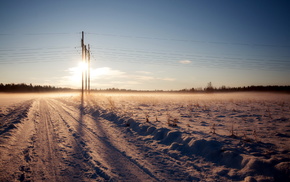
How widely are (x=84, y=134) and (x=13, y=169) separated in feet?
8.61

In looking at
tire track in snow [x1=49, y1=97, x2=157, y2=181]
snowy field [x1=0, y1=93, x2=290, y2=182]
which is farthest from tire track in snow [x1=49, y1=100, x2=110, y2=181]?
tire track in snow [x1=49, y1=97, x2=157, y2=181]

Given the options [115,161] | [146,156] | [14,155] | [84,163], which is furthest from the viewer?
[146,156]

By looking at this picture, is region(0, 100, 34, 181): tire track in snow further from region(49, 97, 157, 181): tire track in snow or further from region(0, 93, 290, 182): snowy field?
region(49, 97, 157, 181): tire track in snow

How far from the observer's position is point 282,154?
3.58 m

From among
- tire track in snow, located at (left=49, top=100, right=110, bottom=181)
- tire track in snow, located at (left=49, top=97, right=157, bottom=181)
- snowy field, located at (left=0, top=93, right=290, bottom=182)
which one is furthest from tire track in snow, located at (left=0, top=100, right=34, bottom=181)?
tire track in snow, located at (left=49, top=97, right=157, bottom=181)

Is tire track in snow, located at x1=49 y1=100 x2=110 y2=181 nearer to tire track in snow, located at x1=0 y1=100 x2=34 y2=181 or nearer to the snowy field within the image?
the snowy field

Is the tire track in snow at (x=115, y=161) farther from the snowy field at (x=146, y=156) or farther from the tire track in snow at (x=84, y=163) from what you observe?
the tire track in snow at (x=84, y=163)

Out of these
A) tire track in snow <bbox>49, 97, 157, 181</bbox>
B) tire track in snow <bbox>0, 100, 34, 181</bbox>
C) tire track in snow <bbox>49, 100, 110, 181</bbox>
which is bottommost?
tire track in snow <bbox>49, 97, 157, 181</bbox>

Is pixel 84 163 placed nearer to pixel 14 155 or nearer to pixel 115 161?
pixel 115 161

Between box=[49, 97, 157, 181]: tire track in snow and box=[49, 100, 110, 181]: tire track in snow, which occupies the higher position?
box=[49, 100, 110, 181]: tire track in snow

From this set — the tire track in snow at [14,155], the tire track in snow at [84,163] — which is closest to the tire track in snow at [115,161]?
the tire track in snow at [84,163]

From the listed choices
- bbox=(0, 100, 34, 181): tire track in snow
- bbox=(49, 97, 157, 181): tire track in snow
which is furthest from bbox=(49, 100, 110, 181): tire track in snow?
bbox=(0, 100, 34, 181): tire track in snow

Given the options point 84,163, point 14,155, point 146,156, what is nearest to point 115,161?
point 84,163

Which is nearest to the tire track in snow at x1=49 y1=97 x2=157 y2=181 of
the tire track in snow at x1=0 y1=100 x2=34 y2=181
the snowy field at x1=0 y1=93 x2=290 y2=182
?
the snowy field at x1=0 y1=93 x2=290 y2=182
